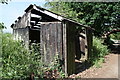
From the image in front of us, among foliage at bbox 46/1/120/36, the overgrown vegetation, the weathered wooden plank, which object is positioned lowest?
the overgrown vegetation

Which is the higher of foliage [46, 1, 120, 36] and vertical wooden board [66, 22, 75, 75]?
foliage [46, 1, 120, 36]

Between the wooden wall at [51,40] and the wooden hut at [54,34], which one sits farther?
the wooden wall at [51,40]

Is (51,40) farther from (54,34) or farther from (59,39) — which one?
(59,39)

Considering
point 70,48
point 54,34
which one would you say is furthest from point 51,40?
point 70,48

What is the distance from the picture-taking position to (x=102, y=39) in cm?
2280

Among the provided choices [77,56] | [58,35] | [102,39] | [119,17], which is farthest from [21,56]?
[102,39]

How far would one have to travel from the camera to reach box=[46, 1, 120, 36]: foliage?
61.9 feet

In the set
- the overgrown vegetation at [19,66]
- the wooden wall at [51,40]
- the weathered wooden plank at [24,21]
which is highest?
the weathered wooden plank at [24,21]

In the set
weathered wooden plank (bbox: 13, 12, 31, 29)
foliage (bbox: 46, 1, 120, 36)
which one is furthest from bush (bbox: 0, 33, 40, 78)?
foliage (bbox: 46, 1, 120, 36)

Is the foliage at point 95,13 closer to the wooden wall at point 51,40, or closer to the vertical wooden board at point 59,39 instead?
the wooden wall at point 51,40

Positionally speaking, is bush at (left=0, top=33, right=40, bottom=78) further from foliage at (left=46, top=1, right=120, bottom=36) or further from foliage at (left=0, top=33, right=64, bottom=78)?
foliage at (left=46, top=1, right=120, bottom=36)

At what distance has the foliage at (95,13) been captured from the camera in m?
18.9

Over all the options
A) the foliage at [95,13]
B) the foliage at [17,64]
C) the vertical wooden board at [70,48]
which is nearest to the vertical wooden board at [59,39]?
the vertical wooden board at [70,48]

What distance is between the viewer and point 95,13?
19281 millimetres
